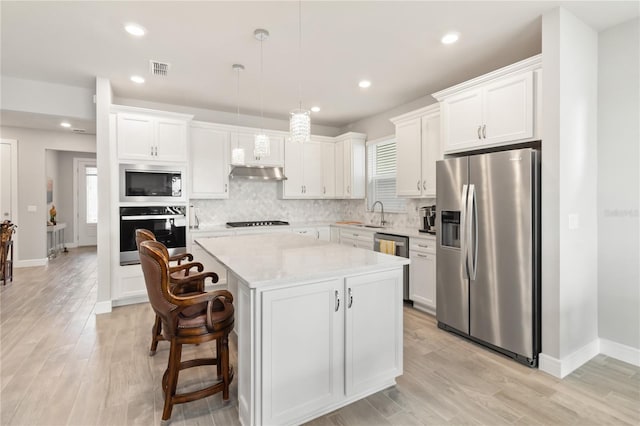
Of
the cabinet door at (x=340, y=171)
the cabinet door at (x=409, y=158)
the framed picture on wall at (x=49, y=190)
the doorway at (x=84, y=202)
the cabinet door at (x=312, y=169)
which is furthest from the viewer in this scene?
A: the doorway at (x=84, y=202)

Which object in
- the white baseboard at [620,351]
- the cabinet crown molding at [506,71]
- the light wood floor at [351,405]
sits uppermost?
the cabinet crown molding at [506,71]

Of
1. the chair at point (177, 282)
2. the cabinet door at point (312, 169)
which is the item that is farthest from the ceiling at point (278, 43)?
the chair at point (177, 282)

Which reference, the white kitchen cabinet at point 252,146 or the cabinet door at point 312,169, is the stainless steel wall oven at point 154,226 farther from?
the cabinet door at point 312,169

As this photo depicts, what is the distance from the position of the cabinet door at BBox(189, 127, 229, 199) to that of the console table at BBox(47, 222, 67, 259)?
4.67 m

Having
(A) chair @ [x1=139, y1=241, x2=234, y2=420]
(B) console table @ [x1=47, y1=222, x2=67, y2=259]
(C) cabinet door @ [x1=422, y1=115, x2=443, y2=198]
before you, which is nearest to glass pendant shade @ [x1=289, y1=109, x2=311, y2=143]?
→ (A) chair @ [x1=139, y1=241, x2=234, y2=420]

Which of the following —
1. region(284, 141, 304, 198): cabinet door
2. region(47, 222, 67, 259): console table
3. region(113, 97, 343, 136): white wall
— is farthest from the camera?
region(47, 222, 67, 259): console table

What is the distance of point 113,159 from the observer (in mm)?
4008

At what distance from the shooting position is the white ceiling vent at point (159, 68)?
11.3ft

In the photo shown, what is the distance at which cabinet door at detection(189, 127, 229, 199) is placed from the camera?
477cm

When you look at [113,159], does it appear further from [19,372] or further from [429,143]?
[429,143]

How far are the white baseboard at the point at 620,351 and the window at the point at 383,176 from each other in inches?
108

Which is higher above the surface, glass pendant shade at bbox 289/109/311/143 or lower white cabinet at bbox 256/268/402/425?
glass pendant shade at bbox 289/109/311/143

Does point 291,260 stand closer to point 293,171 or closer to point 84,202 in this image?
point 293,171

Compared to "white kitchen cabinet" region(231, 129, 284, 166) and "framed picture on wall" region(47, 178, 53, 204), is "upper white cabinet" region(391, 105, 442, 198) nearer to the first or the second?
"white kitchen cabinet" region(231, 129, 284, 166)
